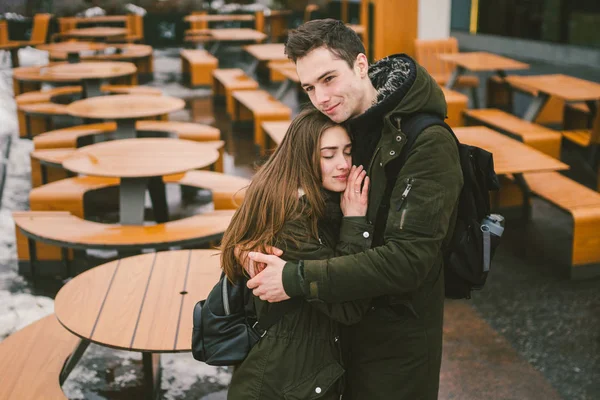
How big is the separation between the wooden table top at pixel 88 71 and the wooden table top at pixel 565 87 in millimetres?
5517

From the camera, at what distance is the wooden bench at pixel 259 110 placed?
29.5 feet

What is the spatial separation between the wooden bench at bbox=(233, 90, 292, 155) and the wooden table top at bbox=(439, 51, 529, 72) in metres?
2.46

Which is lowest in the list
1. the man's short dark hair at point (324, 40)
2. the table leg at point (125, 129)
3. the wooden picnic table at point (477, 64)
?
the table leg at point (125, 129)

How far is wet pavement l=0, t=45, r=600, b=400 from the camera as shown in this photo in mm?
3926

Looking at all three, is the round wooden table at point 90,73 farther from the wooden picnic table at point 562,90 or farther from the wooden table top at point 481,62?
the wooden picnic table at point 562,90

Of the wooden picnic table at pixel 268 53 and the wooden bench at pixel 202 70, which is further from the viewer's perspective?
the wooden bench at pixel 202 70

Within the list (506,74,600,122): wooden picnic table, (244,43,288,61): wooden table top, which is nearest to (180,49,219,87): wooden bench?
(244,43,288,61): wooden table top

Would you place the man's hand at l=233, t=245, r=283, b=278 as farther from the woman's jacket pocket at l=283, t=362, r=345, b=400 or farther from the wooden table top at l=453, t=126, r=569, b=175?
the wooden table top at l=453, t=126, r=569, b=175

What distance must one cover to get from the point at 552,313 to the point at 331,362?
298 cm

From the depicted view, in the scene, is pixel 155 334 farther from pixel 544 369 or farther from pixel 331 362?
pixel 544 369

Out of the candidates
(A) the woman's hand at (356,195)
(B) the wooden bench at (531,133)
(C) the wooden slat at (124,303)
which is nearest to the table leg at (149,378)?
(C) the wooden slat at (124,303)

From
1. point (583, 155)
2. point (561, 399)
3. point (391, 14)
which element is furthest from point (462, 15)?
point (561, 399)

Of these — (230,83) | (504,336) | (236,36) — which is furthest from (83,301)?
(236,36)

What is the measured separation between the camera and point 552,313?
4742 millimetres
